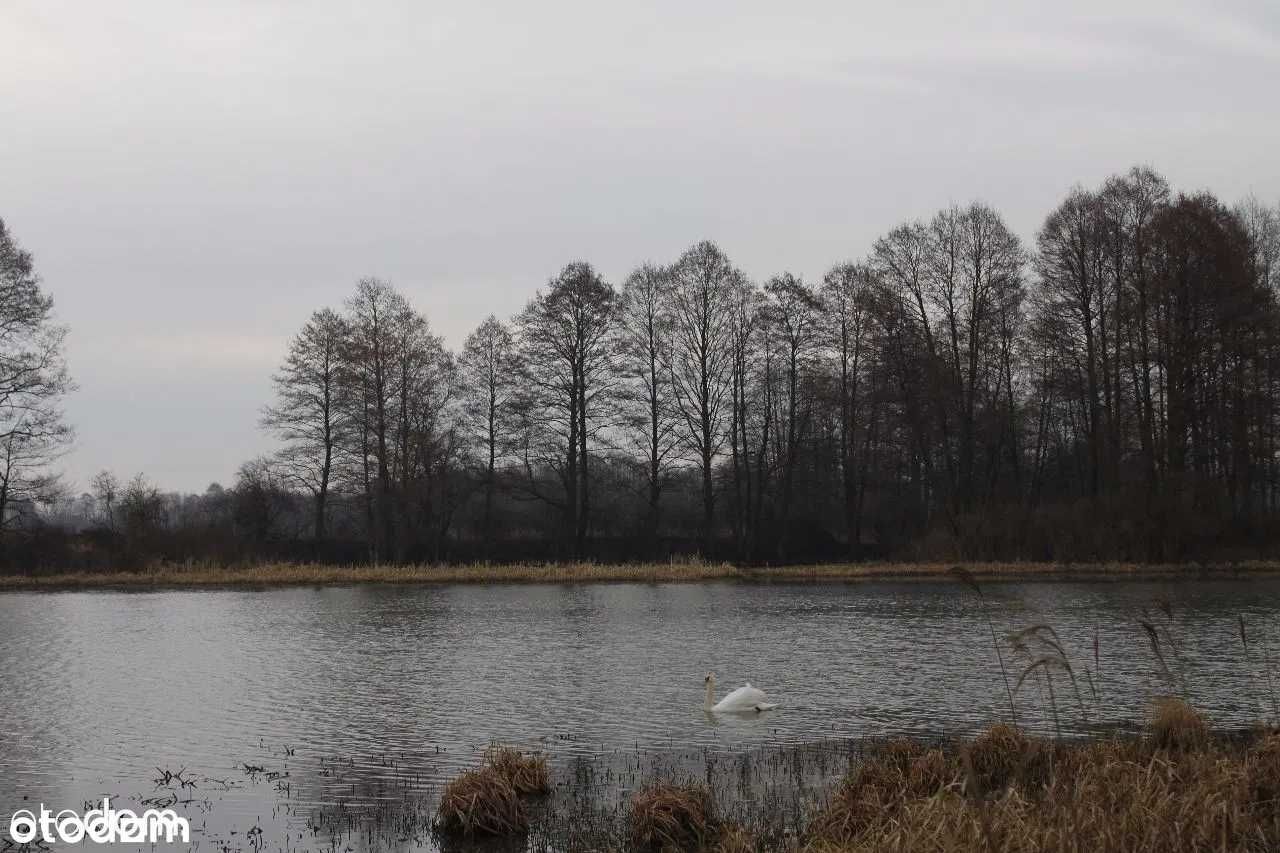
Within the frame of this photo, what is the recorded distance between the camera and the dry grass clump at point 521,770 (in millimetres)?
10461

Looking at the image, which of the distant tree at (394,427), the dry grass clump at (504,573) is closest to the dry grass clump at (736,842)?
the dry grass clump at (504,573)

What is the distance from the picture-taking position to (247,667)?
20.2m

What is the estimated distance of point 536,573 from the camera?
42281 mm

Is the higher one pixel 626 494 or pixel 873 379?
pixel 873 379

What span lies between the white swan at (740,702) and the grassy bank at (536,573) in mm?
25619

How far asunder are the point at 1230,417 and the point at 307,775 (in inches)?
1578

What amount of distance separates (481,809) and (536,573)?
32887 mm

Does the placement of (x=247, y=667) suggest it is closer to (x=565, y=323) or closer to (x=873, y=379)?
(x=565, y=323)

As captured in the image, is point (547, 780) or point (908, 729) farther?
point (908, 729)

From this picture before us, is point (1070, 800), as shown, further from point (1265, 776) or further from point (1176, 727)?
point (1176, 727)

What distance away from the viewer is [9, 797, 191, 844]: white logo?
9586 mm

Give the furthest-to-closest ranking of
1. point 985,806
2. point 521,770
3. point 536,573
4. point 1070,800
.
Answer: point 536,573, point 521,770, point 1070,800, point 985,806

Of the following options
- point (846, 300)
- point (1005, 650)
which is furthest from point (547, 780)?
point (846, 300)

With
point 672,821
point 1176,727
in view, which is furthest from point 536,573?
point 672,821
